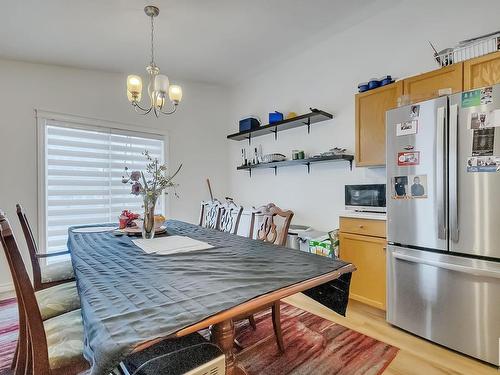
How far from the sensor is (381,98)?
256 centimetres

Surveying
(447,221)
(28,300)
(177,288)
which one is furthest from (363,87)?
(28,300)

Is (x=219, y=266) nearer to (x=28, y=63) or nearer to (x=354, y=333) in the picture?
(x=354, y=333)

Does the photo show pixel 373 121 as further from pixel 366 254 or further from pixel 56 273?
pixel 56 273

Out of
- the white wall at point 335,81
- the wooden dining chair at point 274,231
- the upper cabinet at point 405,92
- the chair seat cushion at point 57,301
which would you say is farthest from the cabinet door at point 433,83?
the chair seat cushion at point 57,301

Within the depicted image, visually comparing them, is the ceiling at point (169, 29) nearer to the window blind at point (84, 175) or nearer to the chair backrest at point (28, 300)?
the window blind at point (84, 175)

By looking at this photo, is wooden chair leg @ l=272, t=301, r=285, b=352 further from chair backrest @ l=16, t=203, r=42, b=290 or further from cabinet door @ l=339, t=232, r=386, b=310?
chair backrest @ l=16, t=203, r=42, b=290

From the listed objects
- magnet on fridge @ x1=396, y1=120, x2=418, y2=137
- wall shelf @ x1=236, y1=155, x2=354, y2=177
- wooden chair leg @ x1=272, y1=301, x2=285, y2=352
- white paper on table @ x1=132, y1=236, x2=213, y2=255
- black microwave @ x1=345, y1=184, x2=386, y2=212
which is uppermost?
magnet on fridge @ x1=396, y1=120, x2=418, y2=137

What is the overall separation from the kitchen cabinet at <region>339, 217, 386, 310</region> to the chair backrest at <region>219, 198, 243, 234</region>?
106 centimetres

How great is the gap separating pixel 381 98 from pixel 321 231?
1.61 m

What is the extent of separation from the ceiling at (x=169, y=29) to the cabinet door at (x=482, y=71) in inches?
45.2

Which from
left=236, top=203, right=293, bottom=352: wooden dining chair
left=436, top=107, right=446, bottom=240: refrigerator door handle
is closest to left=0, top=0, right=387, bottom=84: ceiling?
left=436, top=107, right=446, bottom=240: refrigerator door handle

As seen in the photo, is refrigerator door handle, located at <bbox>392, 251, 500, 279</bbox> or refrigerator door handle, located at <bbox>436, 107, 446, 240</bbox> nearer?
refrigerator door handle, located at <bbox>392, 251, 500, 279</bbox>

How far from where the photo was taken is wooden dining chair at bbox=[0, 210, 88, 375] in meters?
0.95

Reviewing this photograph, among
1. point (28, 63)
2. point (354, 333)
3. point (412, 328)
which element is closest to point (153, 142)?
point (28, 63)
